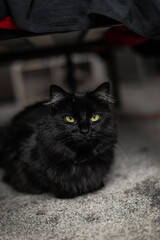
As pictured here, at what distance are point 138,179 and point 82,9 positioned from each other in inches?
33.0

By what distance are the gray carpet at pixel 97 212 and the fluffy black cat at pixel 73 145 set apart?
0.08 meters

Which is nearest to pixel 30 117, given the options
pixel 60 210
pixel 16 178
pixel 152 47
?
pixel 16 178

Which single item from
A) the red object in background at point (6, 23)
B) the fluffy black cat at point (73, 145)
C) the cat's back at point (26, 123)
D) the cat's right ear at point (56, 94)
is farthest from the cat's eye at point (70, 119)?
the red object in background at point (6, 23)

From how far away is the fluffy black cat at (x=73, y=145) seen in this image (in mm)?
1128

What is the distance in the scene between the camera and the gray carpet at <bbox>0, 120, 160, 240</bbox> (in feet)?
3.00

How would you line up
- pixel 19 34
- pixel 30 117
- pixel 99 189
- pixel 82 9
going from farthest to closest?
pixel 30 117 → pixel 99 189 → pixel 19 34 → pixel 82 9

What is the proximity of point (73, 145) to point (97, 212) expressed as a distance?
0.29m

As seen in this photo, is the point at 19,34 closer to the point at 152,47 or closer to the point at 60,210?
the point at 60,210

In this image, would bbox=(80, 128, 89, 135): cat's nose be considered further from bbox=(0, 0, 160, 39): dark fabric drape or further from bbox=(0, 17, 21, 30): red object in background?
bbox=(0, 17, 21, 30): red object in background

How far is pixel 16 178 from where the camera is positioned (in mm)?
1384

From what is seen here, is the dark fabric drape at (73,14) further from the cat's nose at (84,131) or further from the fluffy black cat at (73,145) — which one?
the cat's nose at (84,131)

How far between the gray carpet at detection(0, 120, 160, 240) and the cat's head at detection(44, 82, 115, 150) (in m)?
0.26

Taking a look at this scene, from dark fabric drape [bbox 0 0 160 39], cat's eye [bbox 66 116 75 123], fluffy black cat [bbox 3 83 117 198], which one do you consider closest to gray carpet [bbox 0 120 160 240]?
fluffy black cat [bbox 3 83 117 198]

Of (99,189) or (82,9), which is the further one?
(99,189)
